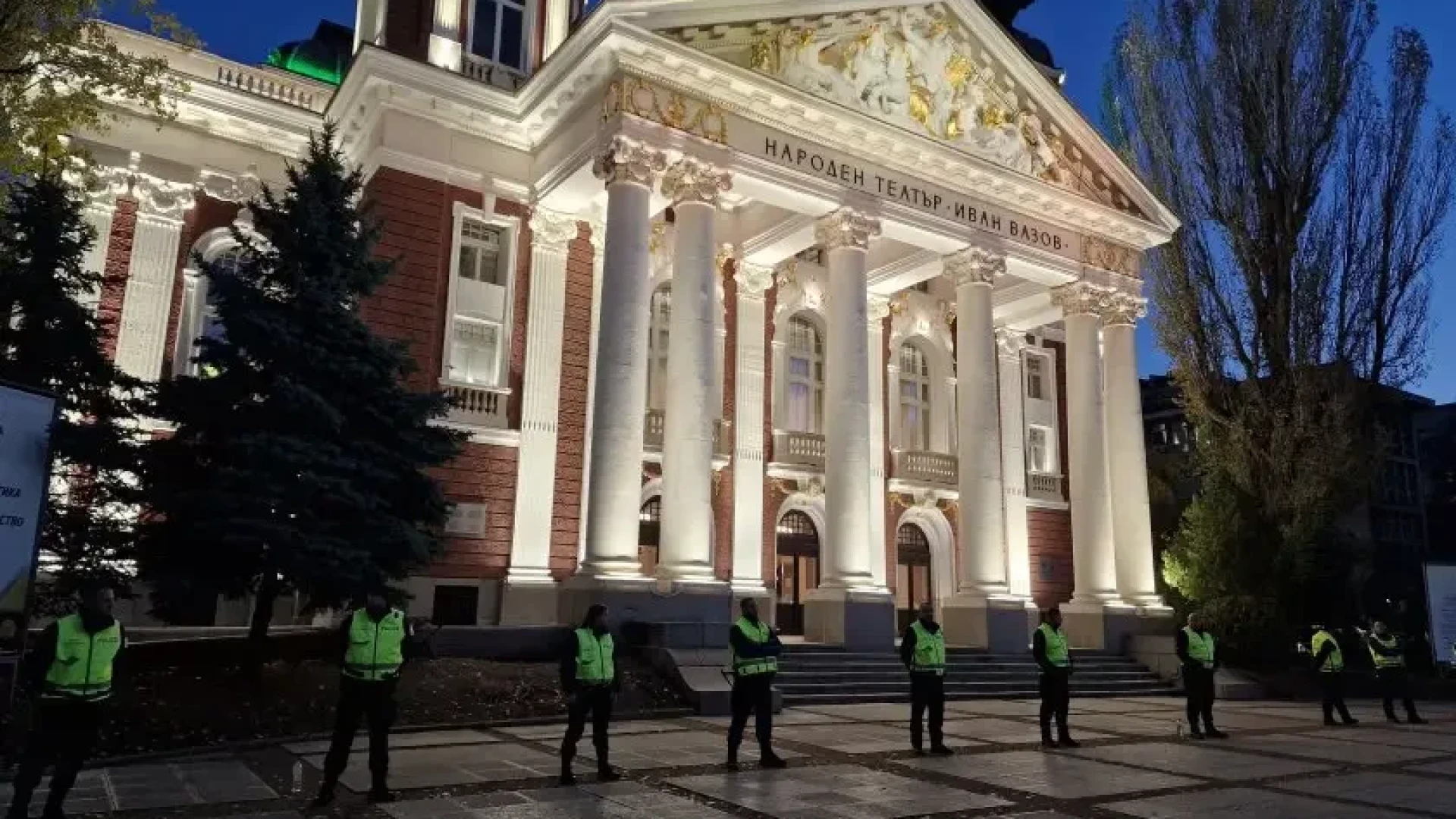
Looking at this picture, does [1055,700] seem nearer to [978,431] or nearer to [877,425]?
[978,431]

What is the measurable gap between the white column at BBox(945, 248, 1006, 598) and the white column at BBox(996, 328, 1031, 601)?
16.0 ft

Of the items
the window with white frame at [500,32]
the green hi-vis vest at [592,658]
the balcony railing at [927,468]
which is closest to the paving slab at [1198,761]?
the green hi-vis vest at [592,658]

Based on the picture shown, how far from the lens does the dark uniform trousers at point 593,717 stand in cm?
848

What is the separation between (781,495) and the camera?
24062 mm

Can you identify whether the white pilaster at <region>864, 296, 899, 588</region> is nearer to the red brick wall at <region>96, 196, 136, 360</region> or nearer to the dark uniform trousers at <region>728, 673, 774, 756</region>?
the dark uniform trousers at <region>728, 673, 774, 756</region>

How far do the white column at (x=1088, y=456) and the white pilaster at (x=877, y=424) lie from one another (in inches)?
177

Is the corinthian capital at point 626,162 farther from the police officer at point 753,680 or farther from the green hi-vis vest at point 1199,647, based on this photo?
the green hi-vis vest at point 1199,647

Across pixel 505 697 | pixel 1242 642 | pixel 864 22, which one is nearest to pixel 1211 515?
pixel 1242 642

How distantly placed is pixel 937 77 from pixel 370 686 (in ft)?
62.4

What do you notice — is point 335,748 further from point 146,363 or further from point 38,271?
point 146,363

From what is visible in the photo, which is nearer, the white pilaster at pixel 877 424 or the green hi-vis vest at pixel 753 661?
the green hi-vis vest at pixel 753 661

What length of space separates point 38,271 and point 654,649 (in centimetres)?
965

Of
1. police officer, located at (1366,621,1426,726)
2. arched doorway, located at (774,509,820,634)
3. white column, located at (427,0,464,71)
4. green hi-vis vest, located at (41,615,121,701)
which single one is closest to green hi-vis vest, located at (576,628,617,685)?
green hi-vis vest, located at (41,615,121,701)

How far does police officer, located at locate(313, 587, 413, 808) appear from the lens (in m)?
7.55
